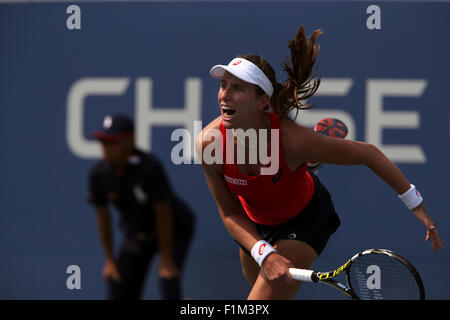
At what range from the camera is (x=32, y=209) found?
165 inches

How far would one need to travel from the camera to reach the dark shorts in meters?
2.75

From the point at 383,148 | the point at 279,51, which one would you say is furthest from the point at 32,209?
the point at 383,148

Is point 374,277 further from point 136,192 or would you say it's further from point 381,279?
point 136,192

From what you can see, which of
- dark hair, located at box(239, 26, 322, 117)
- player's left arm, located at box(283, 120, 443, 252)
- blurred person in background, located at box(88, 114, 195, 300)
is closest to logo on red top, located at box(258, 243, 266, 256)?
player's left arm, located at box(283, 120, 443, 252)

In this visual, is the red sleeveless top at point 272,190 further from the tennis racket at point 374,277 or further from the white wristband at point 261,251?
the tennis racket at point 374,277

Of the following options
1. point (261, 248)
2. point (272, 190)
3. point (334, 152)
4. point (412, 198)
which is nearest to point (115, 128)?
point (272, 190)

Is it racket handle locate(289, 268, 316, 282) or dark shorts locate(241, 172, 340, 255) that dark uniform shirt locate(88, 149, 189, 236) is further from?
racket handle locate(289, 268, 316, 282)

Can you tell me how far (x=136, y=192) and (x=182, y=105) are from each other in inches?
27.2

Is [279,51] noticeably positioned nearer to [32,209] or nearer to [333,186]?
[333,186]

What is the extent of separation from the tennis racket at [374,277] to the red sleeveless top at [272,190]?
32cm

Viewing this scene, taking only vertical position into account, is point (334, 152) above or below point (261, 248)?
above

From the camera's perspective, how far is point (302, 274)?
2477mm

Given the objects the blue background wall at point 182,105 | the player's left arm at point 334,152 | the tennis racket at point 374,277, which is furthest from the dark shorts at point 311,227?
the blue background wall at point 182,105

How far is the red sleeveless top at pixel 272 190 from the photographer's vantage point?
2549mm
